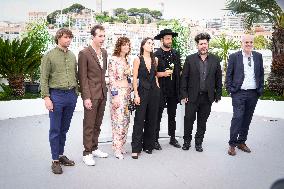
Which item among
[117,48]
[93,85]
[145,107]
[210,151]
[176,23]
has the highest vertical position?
[176,23]

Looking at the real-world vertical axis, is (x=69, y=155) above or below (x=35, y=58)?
below

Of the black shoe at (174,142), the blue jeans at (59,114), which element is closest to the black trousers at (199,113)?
the black shoe at (174,142)

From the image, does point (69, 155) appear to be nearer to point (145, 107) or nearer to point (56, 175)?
point (56, 175)

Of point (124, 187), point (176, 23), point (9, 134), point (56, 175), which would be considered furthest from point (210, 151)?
point (176, 23)

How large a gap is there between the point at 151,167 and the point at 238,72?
60.3 inches

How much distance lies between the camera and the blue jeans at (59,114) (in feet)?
11.0

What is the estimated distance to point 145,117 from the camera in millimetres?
4098

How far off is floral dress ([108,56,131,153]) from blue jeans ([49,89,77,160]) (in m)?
0.57

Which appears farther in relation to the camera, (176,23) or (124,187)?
(176,23)

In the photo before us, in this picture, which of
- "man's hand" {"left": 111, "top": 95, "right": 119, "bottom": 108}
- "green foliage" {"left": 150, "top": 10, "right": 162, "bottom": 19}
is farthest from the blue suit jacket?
"green foliage" {"left": 150, "top": 10, "right": 162, "bottom": 19}

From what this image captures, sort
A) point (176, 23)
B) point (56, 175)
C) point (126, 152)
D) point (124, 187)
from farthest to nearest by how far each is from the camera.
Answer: point (176, 23) < point (126, 152) < point (56, 175) < point (124, 187)

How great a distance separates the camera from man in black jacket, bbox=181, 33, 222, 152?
13.5 feet

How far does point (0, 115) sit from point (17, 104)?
391mm

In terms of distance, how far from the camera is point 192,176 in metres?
3.42
